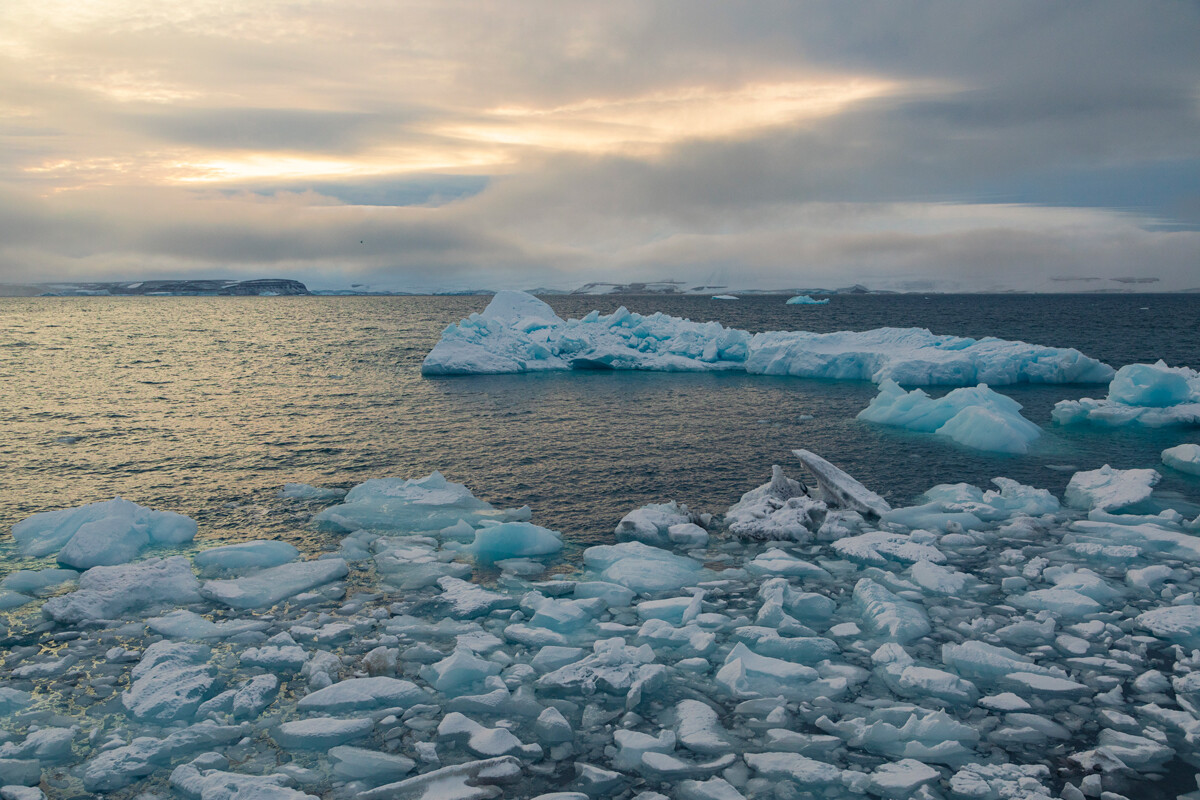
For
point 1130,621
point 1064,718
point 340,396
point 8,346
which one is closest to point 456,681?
point 1064,718

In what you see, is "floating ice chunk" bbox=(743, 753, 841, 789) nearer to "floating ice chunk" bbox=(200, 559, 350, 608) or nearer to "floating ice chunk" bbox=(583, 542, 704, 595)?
"floating ice chunk" bbox=(583, 542, 704, 595)

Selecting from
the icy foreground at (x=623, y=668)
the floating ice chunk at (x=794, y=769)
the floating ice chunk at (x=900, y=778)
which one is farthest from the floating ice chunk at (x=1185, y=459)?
the floating ice chunk at (x=794, y=769)

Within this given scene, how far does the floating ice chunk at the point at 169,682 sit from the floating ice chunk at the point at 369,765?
1531mm

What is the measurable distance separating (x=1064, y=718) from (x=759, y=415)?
50.2 ft

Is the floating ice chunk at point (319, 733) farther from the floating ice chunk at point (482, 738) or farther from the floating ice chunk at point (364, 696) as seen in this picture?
the floating ice chunk at point (482, 738)

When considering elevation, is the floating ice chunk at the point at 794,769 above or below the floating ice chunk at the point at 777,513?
below

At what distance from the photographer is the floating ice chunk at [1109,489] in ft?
36.0

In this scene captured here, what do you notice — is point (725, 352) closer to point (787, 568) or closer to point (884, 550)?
point (884, 550)

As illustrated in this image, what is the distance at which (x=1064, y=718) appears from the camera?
5344mm

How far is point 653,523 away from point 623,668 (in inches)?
165

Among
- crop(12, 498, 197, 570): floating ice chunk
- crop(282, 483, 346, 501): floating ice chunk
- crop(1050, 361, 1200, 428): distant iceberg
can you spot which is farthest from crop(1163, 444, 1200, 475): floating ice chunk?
crop(12, 498, 197, 570): floating ice chunk

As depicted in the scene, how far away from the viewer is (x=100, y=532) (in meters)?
8.90

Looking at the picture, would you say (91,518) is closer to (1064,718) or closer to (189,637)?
(189,637)

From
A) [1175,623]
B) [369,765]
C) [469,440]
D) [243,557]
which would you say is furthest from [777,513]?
[469,440]
